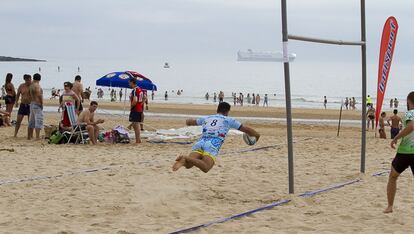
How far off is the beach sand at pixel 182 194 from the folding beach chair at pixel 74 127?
1107 millimetres

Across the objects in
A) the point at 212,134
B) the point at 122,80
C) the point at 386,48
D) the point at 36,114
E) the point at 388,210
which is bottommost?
the point at 388,210

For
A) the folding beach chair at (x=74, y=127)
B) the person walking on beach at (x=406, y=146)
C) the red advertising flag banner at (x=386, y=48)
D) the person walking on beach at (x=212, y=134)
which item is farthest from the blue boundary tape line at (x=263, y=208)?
the folding beach chair at (x=74, y=127)

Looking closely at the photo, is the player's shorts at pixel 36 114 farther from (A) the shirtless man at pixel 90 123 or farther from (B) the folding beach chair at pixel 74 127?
(A) the shirtless man at pixel 90 123

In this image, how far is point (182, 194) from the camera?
687 cm

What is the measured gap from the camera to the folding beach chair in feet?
39.2

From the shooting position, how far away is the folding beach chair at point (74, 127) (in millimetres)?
11938

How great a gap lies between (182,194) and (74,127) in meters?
5.57

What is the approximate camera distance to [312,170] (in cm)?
904

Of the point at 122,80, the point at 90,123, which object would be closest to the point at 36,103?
the point at 90,123

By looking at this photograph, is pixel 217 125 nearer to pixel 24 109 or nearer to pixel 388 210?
pixel 388 210

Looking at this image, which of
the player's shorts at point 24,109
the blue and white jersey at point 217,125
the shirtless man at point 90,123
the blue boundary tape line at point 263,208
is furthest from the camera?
the player's shorts at point 24,109

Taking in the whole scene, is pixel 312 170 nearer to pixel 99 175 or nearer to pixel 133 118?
pixel 99 175

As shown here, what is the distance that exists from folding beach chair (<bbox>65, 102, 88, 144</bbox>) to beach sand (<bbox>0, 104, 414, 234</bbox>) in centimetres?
111

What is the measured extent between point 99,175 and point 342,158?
165 inches
